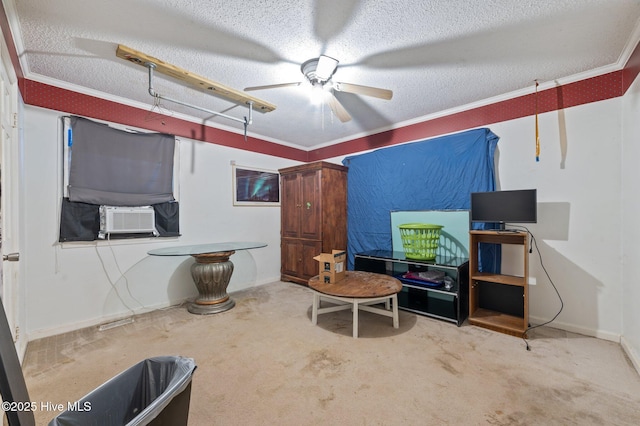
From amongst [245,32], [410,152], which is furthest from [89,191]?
[410,152]

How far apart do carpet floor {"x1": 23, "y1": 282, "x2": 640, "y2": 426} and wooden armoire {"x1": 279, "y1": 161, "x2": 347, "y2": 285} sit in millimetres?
1432

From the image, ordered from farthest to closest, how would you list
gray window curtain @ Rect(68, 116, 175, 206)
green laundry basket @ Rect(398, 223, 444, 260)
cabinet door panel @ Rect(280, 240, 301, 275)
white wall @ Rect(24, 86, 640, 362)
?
1. cabinet door panel @ Rect(280, 240, 301, 275)
2. green laundry basket @ Rect(398, 223, 444, 260)
3. gray window curtain @ Rect(68, 116, 175, 206)
4. white wall @ Rect(24, 86, 640, 362)

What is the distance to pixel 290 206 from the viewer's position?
14.9ft

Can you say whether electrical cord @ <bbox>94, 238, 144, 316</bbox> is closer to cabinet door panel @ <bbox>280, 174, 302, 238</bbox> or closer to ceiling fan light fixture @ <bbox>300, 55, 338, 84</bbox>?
cabinet door panel @ <bbox>280, 174, 302, 238</bbox>

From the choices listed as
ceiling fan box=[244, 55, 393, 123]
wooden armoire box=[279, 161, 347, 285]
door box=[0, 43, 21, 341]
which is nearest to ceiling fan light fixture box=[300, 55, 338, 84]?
ceiling fan box=[244, 55, 393, 123]

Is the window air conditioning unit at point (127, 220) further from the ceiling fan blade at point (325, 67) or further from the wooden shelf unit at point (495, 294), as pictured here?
the wooden shelf unit at point (495, 294)

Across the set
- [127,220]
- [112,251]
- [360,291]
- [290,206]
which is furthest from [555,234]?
[112,251]

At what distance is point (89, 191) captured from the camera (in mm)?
2795

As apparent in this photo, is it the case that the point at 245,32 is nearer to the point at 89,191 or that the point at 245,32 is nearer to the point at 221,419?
the point at 89,191

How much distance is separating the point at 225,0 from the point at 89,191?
2.44m

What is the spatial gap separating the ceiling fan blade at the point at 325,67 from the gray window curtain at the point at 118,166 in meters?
2.27

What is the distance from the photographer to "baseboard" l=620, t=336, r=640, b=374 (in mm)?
1968

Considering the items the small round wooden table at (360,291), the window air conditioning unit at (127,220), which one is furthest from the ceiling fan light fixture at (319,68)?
the window air conditioning unit at (127,220)

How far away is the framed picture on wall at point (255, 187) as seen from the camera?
13.6 ft
